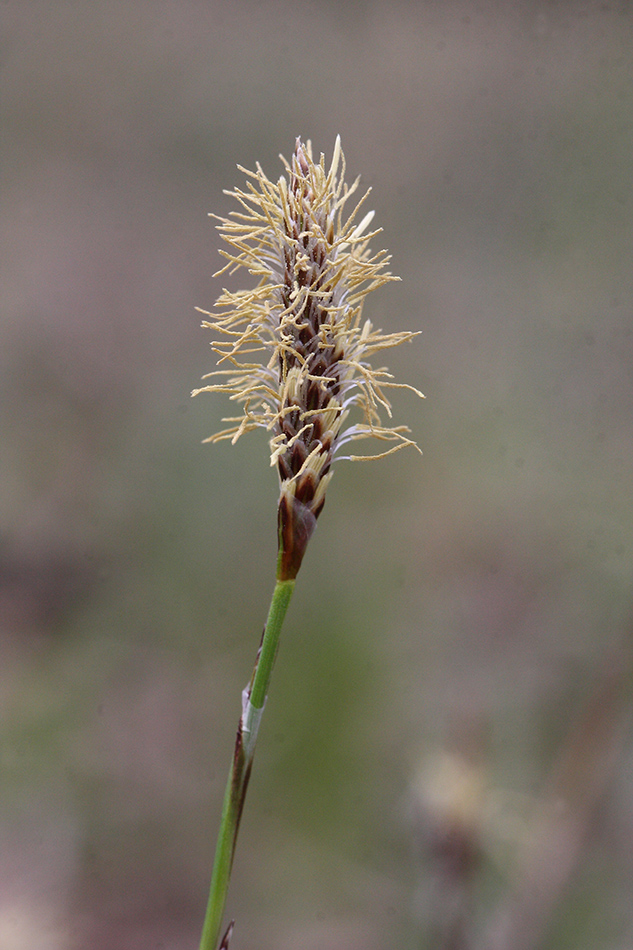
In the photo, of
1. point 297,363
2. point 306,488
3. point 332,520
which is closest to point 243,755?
point 306,488

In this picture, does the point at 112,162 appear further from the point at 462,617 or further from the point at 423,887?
the point at 423,887

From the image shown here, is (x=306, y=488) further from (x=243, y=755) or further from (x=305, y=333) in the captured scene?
(x=243, y=755)

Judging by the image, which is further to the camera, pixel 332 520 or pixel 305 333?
pixel 332 520

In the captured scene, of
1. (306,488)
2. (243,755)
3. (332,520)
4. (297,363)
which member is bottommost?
(243,755)

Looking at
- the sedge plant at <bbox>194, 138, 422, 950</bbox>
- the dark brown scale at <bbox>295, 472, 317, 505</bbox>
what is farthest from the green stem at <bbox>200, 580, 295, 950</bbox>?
the dark brown scale at <bbox>295, 472, 317, 505</bbox>

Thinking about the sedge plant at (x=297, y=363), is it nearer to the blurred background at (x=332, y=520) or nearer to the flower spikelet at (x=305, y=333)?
the flower spikelet at (x=305, y=333)

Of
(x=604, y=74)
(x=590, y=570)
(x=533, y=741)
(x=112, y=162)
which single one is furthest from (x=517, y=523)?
(x=112, y=162)

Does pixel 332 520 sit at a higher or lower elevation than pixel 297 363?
higher

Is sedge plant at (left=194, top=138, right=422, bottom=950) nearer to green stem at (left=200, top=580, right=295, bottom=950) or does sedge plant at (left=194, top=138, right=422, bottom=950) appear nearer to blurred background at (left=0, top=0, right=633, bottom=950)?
green stem at (left=200, top=580, right=295, bottom=950)
